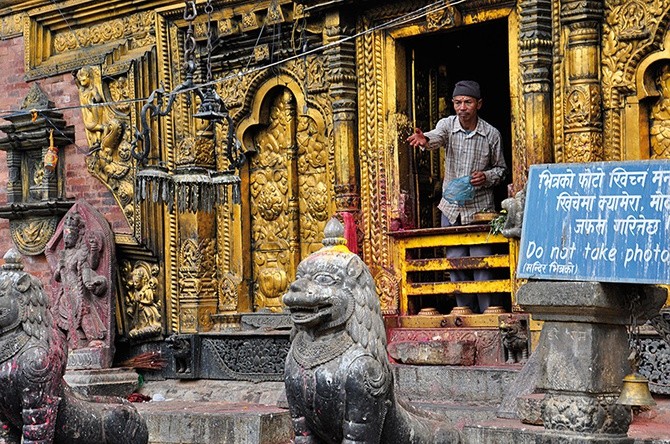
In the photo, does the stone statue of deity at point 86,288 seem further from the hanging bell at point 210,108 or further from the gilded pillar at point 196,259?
the hanging bell at point 210,108

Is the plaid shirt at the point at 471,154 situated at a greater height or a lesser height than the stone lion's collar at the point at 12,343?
greater

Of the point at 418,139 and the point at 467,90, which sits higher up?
the point at 467,90

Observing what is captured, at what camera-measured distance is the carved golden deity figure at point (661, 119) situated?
42.0 ft

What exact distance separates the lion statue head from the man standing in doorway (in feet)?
15.3

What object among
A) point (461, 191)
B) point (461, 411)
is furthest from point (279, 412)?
point (461, 191)

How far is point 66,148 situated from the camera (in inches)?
688

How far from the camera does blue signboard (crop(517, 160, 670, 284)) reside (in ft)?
29.2

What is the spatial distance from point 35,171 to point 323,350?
9.12m

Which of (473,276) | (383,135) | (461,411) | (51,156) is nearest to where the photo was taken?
(461,411)

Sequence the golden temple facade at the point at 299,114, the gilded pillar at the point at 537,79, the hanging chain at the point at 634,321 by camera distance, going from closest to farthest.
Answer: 1. the hanging chain at the point at 634,321
2. the golden temple facade at the point at 299,114
3. the gilded pillar at the point at 537,79

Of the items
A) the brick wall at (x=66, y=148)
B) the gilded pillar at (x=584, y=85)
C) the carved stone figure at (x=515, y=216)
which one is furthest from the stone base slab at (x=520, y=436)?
the brick wall at (x=66, y=148)

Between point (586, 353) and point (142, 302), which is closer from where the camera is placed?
point (586, 353)

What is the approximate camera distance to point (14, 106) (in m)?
18.0

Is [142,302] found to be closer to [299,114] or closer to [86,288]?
[86,288]
